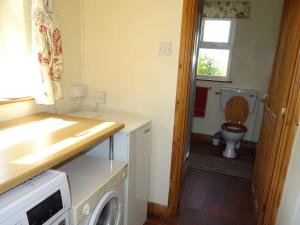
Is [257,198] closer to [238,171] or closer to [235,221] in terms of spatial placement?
[235,221]

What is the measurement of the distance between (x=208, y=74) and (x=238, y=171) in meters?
1.64

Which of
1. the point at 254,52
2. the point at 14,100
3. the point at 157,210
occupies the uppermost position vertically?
the point at 254,52

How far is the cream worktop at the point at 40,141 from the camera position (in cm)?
90

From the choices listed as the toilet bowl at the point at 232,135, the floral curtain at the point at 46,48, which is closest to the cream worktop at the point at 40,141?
the floral curtain at the point at 46,48

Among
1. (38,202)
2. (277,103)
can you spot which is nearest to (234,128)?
(277,103)

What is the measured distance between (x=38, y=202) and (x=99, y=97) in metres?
1.36

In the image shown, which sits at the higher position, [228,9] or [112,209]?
[228,9]

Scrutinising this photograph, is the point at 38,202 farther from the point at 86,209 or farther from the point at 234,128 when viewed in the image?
the point at 234,128

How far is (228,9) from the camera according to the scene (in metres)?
3.47

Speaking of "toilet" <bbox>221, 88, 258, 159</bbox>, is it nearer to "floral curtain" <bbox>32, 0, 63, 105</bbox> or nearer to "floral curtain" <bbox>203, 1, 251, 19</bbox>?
"floral curtain" <bbox>203, 1, 251, 19</bbox>

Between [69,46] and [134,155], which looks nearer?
[134,155]

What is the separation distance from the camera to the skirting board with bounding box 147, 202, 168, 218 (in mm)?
2111

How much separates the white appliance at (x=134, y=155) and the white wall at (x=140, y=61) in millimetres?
123

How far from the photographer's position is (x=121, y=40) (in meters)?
1.98
